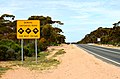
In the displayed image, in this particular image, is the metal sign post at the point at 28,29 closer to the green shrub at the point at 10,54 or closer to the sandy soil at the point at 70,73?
the sandy soil at the point at 70,73

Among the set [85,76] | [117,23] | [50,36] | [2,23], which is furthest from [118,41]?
[85,76]

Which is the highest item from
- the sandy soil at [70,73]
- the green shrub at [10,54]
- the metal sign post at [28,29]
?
the metal sign post at [28,29]

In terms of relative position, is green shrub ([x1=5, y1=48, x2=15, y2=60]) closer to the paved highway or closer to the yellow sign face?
the yellow sign face

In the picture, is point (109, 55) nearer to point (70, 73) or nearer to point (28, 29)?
point (28, 29)

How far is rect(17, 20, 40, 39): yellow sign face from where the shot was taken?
89.8 ft

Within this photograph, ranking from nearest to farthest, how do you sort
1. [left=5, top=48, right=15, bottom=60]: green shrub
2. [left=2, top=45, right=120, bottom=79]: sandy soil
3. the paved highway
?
[left=2, top=45, right=120, bottom=79]: sandy soil, [left=5, top=48, right=15, bottom=60]: green shrub, the paved highway

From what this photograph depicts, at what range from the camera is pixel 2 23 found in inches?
2987

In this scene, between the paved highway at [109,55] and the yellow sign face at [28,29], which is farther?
the paved highway at [109,55]

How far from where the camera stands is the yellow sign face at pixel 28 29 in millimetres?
27359

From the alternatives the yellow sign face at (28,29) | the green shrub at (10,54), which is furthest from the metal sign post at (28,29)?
the green shrub at (10,54)

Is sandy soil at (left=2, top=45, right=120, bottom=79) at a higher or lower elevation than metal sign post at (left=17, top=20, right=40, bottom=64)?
lower

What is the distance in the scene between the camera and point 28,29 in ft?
90.1

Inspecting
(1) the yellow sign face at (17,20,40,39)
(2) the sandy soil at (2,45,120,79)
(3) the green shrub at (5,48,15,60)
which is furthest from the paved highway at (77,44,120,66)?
(3) the green shrub at (5,48,15,60)

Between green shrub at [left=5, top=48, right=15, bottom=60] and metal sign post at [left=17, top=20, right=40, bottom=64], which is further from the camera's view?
green shrub at [left=5, top=48, right=15, bottom=60]
